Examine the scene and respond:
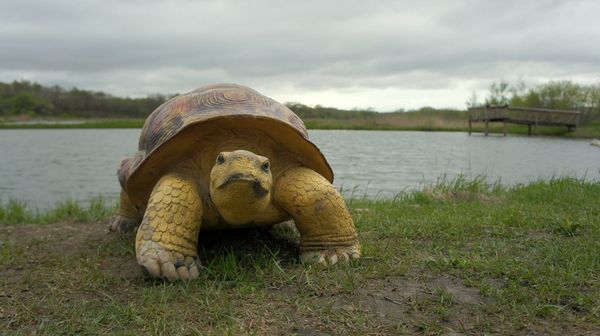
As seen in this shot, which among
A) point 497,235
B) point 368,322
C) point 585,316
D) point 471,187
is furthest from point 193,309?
point 471,187

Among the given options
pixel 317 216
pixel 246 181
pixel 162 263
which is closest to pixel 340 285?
pixel 317 216

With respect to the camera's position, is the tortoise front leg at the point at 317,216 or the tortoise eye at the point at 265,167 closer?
the tortoise eye at the point at 265,167

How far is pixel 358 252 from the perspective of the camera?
2926 mm

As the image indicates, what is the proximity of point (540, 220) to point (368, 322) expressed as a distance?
8.07 feet

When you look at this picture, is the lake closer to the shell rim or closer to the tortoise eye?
the shell rim

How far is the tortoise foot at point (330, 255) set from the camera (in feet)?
9.18

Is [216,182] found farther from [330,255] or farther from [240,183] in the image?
[330,255]

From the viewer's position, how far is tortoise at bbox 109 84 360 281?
2557 millimetres

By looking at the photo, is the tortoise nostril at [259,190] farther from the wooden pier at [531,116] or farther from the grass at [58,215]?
the wooden pier at [531,116]

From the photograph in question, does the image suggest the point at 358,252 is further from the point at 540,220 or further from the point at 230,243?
the point at 540,220

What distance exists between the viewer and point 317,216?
2855 millimetres

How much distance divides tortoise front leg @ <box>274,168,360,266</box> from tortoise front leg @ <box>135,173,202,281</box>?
0.50 m

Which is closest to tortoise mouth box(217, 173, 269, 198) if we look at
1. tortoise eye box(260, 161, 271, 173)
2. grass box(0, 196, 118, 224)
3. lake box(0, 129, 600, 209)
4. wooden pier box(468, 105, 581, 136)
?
tortoise eye box(260, 161, 271, 173)

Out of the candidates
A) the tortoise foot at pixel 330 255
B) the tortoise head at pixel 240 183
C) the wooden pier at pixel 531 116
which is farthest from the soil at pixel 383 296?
the wooden pier at pixel 531 116
